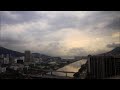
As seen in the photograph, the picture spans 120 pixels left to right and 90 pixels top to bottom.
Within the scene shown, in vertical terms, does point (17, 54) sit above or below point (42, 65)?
above

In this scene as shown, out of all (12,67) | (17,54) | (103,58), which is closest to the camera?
(12,67)
